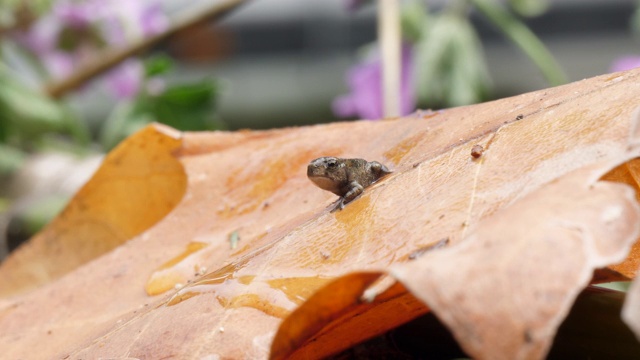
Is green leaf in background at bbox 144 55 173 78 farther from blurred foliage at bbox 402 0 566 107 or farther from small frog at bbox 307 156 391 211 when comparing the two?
small frog at bbox 307 156 391 211

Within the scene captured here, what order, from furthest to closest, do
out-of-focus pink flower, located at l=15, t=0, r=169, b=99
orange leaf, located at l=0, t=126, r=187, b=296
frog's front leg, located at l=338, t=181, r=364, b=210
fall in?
out-of-focus pink flower, located at l=15, t=0, r=169, b=99, orange leaf, located at l=0, t=126, r=187, b=296, frog's front leg, located at l=338, t=181, r=364, b=210

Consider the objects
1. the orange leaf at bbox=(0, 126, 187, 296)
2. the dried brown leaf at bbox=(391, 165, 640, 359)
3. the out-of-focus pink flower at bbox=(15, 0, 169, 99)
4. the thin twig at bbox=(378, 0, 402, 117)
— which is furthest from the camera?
the out-of-focus pink flower at bbox=(15, 0, 169, 99)

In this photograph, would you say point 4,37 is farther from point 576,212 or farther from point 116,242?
point 576,212

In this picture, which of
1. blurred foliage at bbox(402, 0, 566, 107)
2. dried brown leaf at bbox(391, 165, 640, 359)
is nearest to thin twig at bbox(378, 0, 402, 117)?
blurred foliage at bbox(402, 0, 566, 107)

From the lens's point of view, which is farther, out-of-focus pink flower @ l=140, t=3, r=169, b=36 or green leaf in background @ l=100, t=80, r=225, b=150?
out-of-focus pink flower @ l=140, t=3, r=169, b=36

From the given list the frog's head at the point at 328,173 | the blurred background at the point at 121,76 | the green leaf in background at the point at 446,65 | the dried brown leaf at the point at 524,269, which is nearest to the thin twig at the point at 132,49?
the blurred background at the point at 121,76

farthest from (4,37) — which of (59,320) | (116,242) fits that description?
(59,320)

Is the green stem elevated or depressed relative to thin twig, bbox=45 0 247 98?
depressed

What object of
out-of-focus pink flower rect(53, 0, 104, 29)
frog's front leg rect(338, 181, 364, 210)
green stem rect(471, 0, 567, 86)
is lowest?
green stem rect(471, 0, 567, 86)
